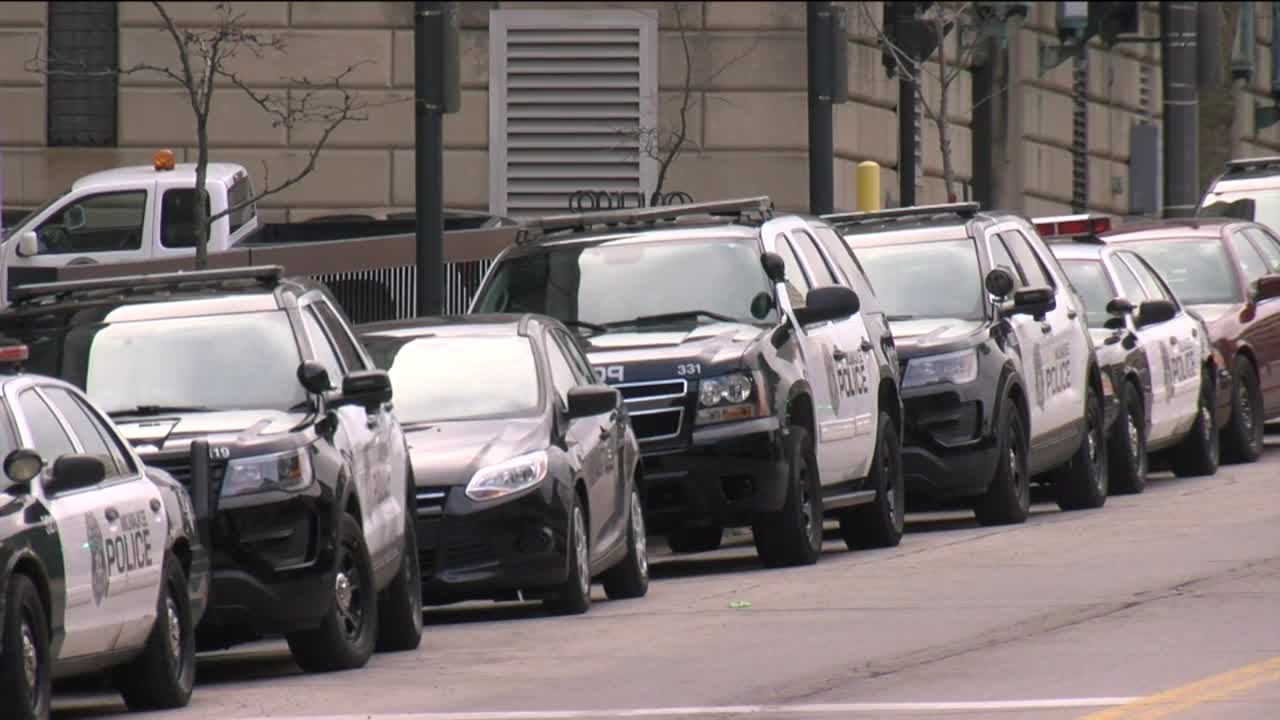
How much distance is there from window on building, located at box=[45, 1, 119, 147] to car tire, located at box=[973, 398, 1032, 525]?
14.6 meters

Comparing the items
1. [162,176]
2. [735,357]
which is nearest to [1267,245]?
[162,176]

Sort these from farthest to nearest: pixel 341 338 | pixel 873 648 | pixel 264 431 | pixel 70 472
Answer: pixel 341 338 → pixel 873 648 → pixel 264 431 → pixel 70 472

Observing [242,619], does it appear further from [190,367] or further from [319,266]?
[319,266]

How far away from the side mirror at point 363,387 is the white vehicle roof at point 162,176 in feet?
45.3

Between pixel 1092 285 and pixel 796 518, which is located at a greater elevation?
pixel 1092 285

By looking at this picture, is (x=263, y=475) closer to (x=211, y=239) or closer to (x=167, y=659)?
(x=167, y=659)

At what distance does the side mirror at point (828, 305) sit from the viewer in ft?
58.4

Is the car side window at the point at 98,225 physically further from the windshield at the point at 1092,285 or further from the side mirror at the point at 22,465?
the side mirror at the point at 22,465

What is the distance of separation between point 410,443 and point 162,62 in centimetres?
1771

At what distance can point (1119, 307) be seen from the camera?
23109mm

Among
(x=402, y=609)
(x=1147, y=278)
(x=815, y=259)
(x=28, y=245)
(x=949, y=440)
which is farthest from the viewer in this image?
(x=28, y=245)

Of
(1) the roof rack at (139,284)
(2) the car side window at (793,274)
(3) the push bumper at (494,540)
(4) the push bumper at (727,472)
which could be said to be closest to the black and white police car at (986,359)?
(2) the car side window at (793,274)

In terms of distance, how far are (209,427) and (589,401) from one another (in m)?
2.92

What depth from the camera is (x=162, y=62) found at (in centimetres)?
3250
